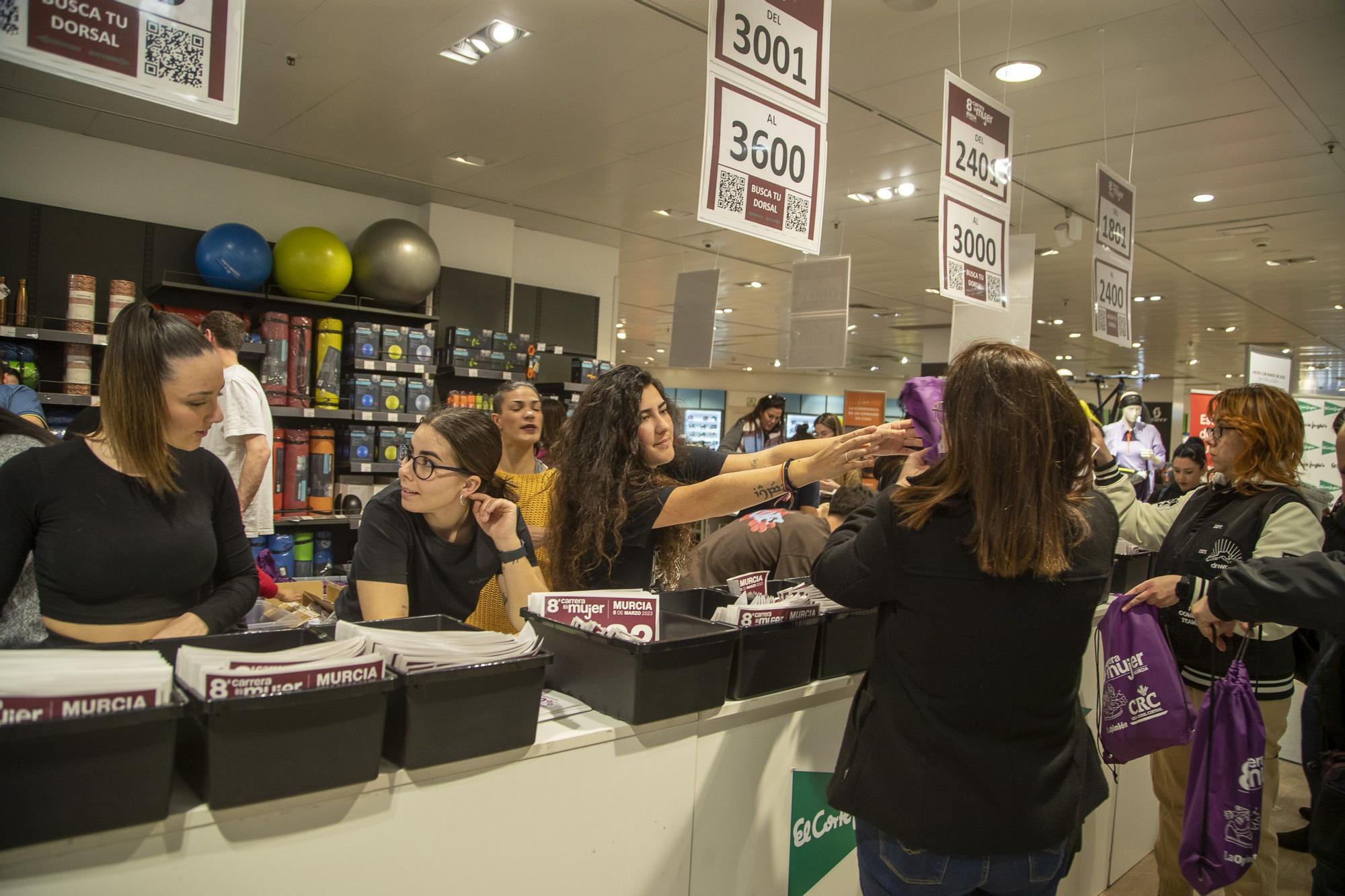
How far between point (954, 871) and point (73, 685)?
4.53 feet

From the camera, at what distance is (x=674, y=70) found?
445 cm

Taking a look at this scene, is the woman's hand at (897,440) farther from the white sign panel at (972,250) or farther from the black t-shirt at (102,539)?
the black t-shirt at (102,539)

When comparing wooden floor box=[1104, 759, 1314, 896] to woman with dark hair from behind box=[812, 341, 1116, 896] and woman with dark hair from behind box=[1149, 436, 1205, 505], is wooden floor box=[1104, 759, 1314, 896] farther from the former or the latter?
woman with dark hair from behind box=[812, 341, 1116, 896]

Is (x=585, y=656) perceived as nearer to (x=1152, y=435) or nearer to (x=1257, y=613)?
(x=1257, y=613)

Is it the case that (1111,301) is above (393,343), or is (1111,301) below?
above

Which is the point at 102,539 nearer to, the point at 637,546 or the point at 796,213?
the point at 637,546

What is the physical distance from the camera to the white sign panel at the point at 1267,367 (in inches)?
248

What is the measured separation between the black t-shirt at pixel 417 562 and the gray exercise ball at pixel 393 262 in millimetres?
4362

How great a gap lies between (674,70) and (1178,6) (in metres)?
2.29

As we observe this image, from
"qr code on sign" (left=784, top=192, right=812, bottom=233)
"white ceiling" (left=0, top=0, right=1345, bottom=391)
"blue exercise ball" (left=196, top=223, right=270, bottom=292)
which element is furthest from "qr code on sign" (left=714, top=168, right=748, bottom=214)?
"blue exercise ball" (left=196, top=223, right=270, bottom=292)

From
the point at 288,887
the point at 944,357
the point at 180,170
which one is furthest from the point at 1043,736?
the point at 944,357

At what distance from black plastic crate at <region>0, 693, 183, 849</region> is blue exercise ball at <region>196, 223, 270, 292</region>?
5.18 metres

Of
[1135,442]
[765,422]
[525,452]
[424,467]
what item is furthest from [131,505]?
[1135,442]

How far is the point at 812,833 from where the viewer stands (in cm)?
200
